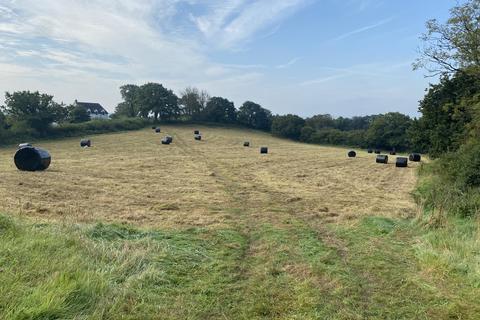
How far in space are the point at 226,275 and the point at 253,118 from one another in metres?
79.6

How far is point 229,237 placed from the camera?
785 centimetres

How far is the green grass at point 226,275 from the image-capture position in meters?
4.41

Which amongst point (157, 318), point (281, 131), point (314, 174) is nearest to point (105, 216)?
point (157, 318)

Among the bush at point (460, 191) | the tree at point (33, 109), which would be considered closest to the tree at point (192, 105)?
the tree at point (33, 109)

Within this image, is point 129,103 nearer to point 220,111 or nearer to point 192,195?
point 220,111

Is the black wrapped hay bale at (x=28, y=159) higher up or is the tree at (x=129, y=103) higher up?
the tree at (x=129, y=103)

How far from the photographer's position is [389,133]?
209 ft

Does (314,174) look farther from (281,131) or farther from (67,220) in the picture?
(281,131)

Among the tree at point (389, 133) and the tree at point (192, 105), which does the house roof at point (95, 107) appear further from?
the tree at point (389, 133)

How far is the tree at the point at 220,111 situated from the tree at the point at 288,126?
11085mm

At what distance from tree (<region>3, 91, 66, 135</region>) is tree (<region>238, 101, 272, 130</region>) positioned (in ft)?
136

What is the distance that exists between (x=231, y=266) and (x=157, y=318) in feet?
6.49

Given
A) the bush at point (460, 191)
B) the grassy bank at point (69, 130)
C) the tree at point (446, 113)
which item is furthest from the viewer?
the grassy bank at point (69, 130)

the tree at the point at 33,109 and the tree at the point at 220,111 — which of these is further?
the tree at the point at 220,111
